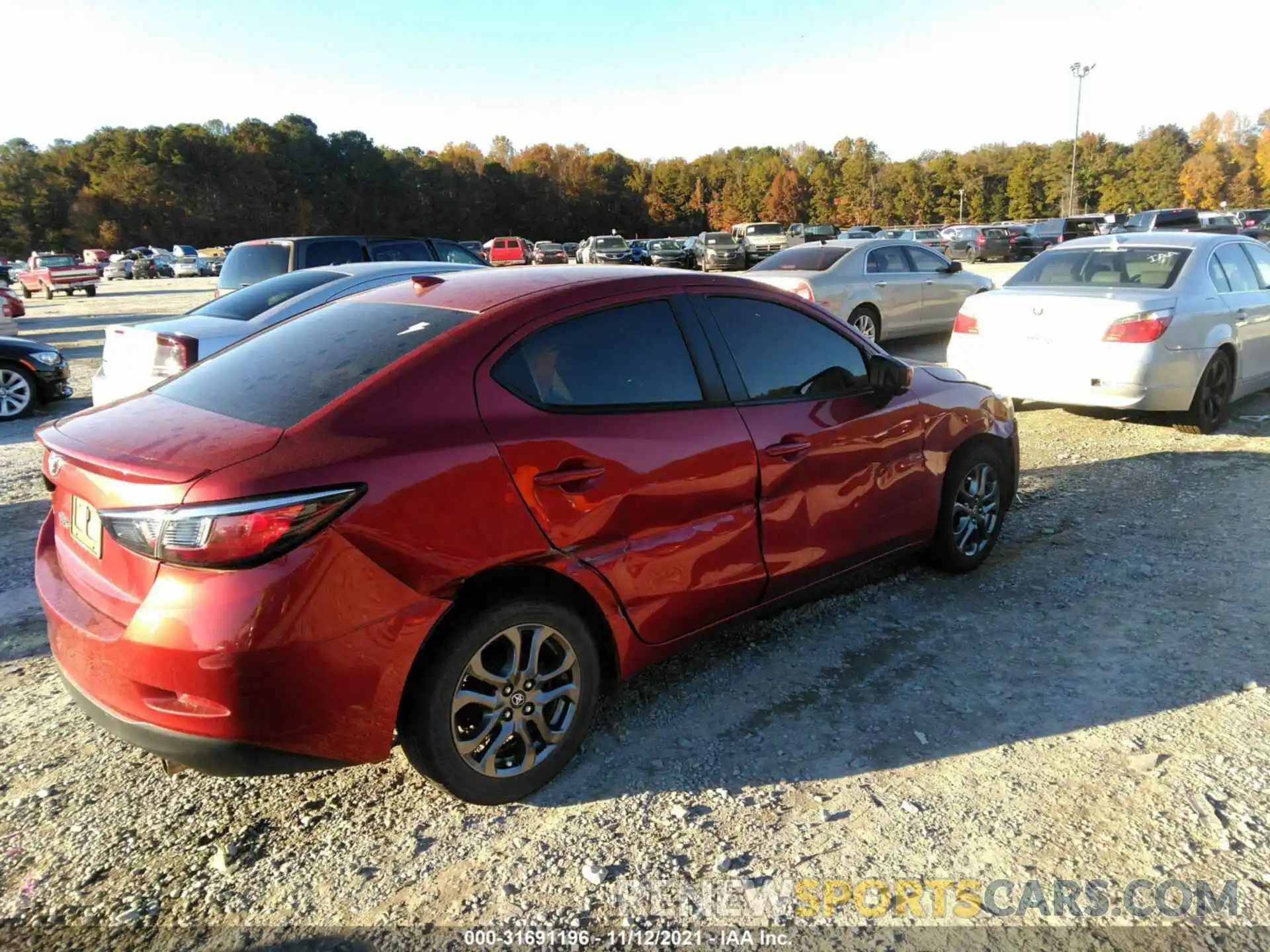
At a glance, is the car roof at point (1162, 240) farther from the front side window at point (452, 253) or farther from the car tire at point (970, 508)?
the front side window at point (452, 253)

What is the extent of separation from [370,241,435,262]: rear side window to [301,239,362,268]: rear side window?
21 centimetres

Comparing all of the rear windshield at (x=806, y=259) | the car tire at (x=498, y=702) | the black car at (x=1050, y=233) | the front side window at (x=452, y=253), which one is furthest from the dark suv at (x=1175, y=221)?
the car tire at (x=498, y=702)

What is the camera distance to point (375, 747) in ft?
8.55

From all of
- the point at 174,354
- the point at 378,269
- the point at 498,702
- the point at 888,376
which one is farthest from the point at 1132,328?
the point at 174,354

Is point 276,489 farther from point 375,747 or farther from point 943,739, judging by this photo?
point 943,739

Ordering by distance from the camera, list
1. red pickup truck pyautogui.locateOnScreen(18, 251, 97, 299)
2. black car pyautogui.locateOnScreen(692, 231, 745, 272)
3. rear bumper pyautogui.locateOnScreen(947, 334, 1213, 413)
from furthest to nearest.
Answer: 1. red pickup truck pyautogui.locateOnScreen(18, 251, 97, 299)
2. black car pyautogui.locateOnScreen(692, 231, 745, 272)
3. rear bumper pyautogui.locateOnScreen(947, 334, 1213, 413)

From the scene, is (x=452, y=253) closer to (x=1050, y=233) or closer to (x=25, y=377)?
(x=25, y=377)

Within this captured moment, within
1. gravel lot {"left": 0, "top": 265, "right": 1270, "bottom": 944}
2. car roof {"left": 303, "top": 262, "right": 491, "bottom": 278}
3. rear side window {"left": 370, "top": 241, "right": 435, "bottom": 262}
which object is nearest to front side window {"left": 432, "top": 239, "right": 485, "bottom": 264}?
rear side window {"left": 370, "top": 241, "right": 435, "bottom": 262}

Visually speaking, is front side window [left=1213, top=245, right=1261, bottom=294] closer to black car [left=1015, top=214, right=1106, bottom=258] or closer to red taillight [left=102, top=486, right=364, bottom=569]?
red taillight [left=102, top=486, right=364, bottom=569]

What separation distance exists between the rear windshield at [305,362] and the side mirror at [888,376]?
1989mm

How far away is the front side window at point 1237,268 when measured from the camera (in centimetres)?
783

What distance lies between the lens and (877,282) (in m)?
11.9

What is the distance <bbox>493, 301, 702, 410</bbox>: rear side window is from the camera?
2.97 metres

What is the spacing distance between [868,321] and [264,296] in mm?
7787
